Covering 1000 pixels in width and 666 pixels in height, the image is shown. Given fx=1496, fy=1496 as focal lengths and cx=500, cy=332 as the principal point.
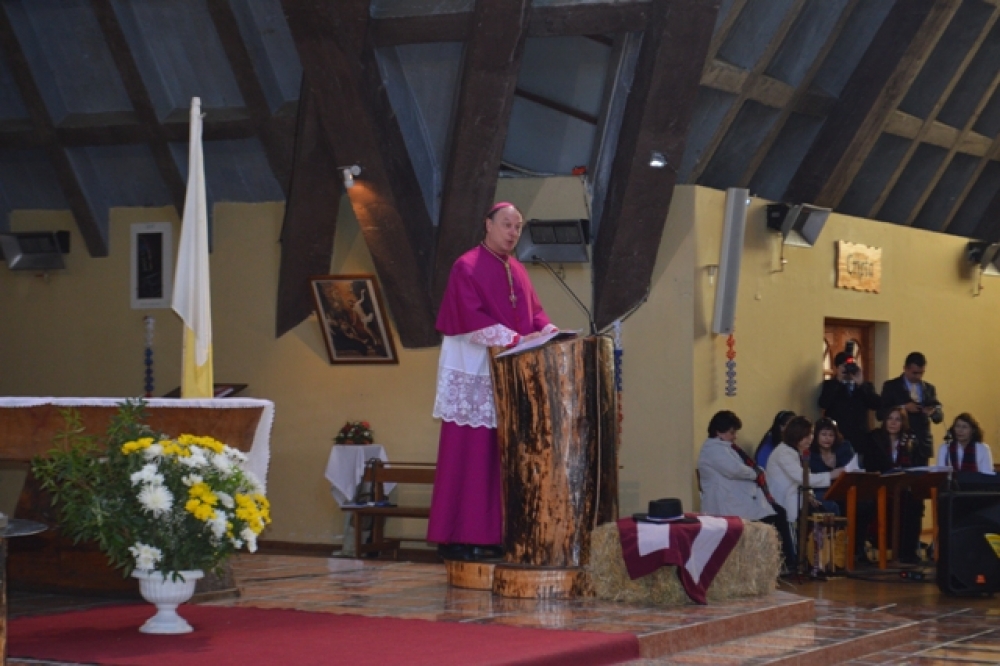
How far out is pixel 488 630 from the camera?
5988 millimetres

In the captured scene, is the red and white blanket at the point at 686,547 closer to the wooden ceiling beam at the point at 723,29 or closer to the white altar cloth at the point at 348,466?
the wooden ceiling beam at the point at 723,29

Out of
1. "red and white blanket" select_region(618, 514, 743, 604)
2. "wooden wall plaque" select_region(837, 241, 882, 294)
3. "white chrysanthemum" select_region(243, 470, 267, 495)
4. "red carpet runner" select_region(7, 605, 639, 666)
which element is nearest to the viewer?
"red carpet runner" select_region(7, 605, 639, 666)

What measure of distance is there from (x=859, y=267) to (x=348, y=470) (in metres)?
5.18

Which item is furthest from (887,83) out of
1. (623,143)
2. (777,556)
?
(777,556)

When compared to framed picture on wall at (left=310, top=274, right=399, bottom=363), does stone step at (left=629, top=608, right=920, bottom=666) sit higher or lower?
lower

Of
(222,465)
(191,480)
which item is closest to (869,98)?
(222,465)

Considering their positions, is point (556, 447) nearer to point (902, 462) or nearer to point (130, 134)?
point (902, 462)

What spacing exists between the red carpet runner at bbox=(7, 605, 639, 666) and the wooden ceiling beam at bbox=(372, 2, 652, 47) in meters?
5.80

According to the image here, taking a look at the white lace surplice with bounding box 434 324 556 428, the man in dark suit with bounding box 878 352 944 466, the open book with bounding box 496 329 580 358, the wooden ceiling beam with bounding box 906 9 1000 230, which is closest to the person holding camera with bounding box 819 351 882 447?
the man in dark suit with bounding box 878 352 944 466

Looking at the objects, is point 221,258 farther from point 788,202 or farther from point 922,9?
point 922,9

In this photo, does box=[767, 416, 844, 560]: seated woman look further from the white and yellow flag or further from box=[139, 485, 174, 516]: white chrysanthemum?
box=[139, 485, 174, 516]: white chrysanthemum

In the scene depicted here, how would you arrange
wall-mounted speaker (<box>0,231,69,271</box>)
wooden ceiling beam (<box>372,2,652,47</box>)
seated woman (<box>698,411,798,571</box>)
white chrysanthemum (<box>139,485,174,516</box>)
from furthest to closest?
wall-mounted speaker (<box>0,231,69,271</box>), seated woman (<box>698,411,798,571</box>), wooden ceiling beam (<box>372,2,652,47</box>), white chrysanthemum (<box>139,485,174,516</box>)

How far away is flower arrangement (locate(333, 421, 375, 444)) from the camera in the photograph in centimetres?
1275

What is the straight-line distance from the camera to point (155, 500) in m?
5.45
